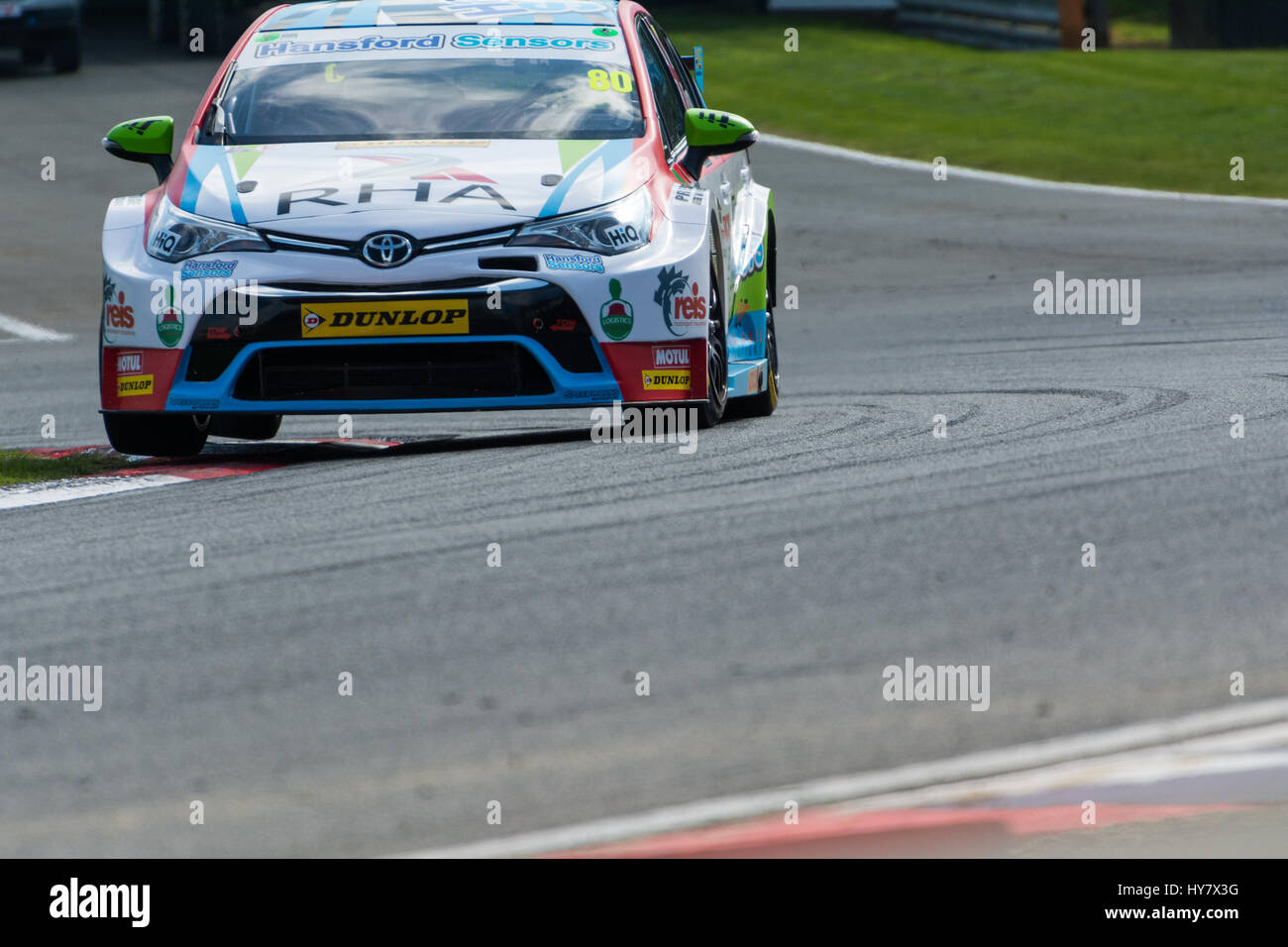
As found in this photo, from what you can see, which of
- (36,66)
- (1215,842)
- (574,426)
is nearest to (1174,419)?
(574,426)

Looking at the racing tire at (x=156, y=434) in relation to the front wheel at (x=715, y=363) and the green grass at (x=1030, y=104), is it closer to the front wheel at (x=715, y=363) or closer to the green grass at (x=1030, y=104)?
the front wheel at (x=715, y=363)

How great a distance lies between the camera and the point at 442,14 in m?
8.60

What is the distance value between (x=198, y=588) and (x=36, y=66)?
2780 centimetres

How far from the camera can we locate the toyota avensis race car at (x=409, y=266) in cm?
706

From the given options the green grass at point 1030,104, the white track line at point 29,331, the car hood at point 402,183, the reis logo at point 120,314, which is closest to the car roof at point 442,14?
the car hood at point 402,183

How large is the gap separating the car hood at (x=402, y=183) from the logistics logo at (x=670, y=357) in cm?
56

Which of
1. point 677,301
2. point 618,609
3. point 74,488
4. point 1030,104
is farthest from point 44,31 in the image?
point 618,609

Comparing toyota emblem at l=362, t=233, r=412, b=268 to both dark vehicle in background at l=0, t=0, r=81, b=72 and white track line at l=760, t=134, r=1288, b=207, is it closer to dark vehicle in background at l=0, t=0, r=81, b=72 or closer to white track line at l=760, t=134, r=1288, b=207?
white track line at l=760, t=134, r=1288, b=207

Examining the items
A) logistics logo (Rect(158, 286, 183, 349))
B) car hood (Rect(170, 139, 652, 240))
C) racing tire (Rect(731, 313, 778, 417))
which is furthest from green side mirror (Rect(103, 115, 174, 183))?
racing tire (Rect(731, 313, 778, 417))

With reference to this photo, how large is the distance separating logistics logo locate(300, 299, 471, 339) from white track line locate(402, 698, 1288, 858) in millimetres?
3440

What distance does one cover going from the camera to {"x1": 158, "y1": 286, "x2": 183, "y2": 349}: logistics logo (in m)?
7.13

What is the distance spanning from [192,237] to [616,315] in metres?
1.46

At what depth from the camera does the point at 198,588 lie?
207 inches
